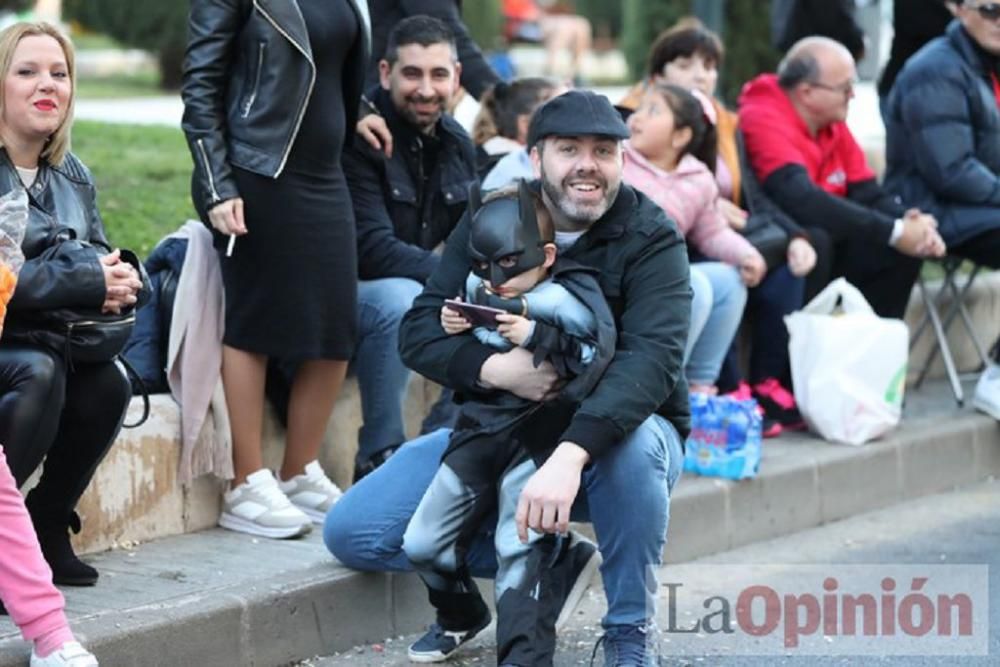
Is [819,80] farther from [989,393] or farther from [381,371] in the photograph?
[381,371]

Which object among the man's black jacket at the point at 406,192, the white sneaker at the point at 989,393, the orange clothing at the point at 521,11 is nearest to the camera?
the man's black jacket at the point at 406,192

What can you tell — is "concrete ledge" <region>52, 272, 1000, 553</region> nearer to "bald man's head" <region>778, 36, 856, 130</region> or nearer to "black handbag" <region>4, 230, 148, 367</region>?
"black handbag" <region>4, 230, 148, 367</region>

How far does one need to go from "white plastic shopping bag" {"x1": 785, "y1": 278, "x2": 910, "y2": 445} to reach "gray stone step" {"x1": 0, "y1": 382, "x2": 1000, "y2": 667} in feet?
0.32

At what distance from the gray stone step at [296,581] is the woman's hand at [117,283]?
76 centimetres

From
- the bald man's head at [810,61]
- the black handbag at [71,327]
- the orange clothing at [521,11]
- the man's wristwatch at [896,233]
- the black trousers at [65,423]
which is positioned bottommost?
the black trousers at [65,423]

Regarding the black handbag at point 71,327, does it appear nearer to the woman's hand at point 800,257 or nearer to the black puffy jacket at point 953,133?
the woman's hand at point 800,257

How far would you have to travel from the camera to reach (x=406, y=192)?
6.74 meters

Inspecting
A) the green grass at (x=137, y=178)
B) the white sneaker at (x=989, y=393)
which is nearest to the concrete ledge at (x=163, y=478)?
the green grass at (x=137, y=178)

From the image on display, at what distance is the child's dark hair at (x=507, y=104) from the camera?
7449 mm

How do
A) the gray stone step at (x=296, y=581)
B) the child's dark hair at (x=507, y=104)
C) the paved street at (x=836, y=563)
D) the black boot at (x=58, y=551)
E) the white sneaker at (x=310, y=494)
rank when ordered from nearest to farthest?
1. the gray stone step at (x=296, y=581)
2. the black boot at (x=58, y=551)
3. the paved street at (x=836, y=563)
4. the white sneaker at (x=310, y=494)
5. the child's dark hair at (x=507, y=104)

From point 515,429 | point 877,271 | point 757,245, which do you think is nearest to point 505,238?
point 515,429

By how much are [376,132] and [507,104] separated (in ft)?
3.25

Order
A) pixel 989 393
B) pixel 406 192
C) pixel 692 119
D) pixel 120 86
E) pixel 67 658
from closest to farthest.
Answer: pixel 67 658 < pixel 406 192 < pixel 692 119 < pixel 989 393 < pixel 120 86

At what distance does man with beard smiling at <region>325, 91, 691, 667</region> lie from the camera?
15.8ft
